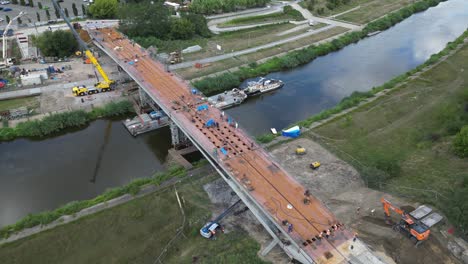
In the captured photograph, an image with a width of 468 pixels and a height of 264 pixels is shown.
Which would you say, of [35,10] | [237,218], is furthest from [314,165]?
[35,10]

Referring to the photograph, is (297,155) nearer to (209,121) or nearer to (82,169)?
(209,121)

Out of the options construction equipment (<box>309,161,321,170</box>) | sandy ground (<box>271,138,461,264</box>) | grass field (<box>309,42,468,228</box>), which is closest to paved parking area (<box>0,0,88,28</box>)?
sandy ground (<box>271,138,461,264</box>)

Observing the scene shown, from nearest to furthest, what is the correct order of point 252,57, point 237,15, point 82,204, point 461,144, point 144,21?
1. point 82,204
2. point 461,144
3. point 252,57
4. point 144,21
5. point 237,15

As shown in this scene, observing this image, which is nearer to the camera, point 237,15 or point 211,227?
point 211,227

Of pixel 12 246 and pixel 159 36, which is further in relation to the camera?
pixel 159 36

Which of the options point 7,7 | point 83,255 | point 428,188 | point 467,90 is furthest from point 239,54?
point 7,7

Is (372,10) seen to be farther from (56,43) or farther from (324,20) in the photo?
(56,43)
